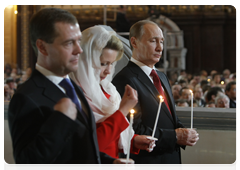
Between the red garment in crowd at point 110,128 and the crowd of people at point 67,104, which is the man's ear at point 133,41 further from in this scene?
the red garment in crowd at point 110,128

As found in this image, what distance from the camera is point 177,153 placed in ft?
7.41

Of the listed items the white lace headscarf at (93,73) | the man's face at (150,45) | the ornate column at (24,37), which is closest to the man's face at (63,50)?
the white lace headscarf at (93,73)

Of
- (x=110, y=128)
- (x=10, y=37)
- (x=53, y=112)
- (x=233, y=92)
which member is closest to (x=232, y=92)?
(x=233, y=92)

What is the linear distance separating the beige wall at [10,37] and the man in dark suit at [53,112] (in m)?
13.5

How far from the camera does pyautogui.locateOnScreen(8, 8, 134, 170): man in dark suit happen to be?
1.14m

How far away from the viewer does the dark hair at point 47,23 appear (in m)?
1.21

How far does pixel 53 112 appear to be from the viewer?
1148mm

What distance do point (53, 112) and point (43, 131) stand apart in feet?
0.24

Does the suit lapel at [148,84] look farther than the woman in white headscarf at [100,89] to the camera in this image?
Yes

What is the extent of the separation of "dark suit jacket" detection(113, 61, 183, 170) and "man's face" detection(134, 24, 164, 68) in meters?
0.09

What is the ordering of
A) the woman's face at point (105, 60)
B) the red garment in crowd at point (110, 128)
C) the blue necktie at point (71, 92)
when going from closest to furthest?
the blue necktie at point (71, 92) < the red garment in crowd at point (110, 128) < the woman's face at point (105, 60)

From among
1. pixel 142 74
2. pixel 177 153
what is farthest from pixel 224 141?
pixel 142 74

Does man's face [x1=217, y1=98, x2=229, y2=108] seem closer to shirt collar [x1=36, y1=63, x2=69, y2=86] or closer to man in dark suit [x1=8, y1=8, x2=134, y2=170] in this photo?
man in dark suit [x1=8, y1=8, x2=134, y2=170]

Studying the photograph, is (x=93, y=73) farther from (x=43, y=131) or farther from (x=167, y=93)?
(x=167, y=93)
